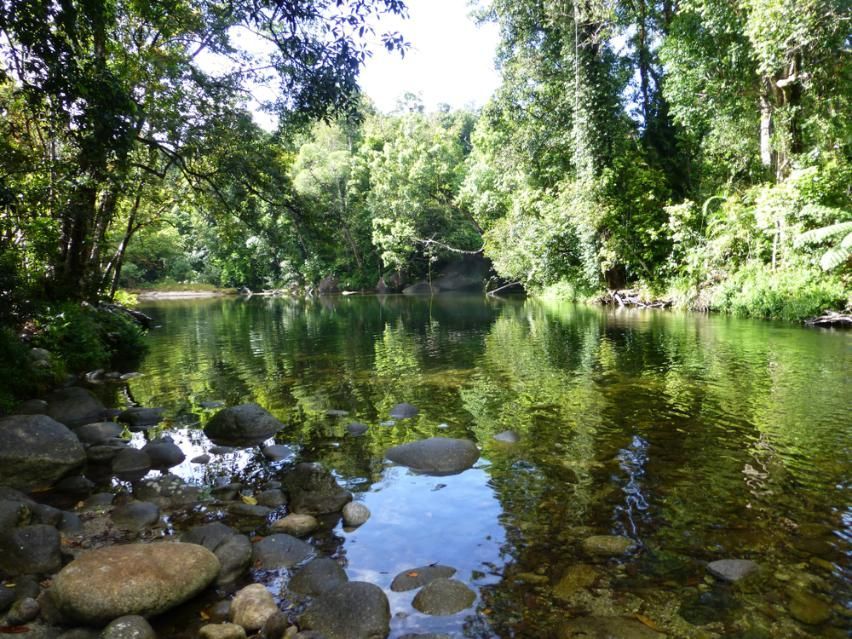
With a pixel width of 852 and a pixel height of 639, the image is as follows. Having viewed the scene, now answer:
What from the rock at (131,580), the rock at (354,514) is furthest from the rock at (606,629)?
the rock at (131,580)

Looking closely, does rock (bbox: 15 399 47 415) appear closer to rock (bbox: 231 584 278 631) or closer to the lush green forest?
the lush green forest

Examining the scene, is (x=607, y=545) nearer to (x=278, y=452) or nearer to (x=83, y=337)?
(x=278, y=452)

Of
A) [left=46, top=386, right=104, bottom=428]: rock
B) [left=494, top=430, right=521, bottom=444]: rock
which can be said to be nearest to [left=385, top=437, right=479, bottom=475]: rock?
[left=494, top=430, right=521, bottom=444]: rock

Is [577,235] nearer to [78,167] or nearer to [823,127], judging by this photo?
[823,127]

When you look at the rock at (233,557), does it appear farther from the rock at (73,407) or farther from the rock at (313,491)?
the rock at (73,407)

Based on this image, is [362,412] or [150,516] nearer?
[150,516]

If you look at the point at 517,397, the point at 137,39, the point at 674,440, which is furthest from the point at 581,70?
the point at 674,440

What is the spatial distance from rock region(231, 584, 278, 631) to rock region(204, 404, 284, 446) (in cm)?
433

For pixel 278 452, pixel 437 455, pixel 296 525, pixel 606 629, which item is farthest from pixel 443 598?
pixel 278 452

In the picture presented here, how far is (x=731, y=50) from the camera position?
2009 cm

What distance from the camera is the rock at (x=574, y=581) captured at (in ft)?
13.2

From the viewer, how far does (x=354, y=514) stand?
5.45 meters

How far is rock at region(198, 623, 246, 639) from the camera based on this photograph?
3.53 metres

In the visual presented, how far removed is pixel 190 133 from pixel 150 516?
35.8 feet
